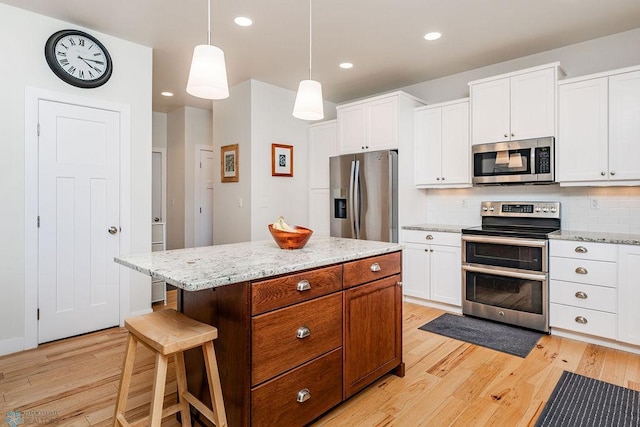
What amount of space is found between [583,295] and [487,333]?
79 centimetres

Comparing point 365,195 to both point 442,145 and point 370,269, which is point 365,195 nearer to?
point 442,145

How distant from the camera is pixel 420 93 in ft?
14.8

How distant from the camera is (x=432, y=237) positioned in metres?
3.78

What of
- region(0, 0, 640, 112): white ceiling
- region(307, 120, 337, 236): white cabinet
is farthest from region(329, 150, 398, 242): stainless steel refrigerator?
region(0, 0, 640, 112): white ceiling

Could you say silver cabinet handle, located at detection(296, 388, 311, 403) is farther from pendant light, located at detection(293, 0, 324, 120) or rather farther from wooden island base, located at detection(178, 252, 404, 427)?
pendant light, located at detection(293, 0, 324, 120)

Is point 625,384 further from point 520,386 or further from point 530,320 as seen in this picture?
point 530,320

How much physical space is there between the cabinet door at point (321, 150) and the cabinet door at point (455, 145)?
1337 millimetres

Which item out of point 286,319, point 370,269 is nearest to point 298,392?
point 286,319

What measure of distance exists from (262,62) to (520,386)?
3.61 m

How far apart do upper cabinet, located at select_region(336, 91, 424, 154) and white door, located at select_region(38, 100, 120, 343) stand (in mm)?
2450

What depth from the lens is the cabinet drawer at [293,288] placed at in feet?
5.01

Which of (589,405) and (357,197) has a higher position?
(357,197)

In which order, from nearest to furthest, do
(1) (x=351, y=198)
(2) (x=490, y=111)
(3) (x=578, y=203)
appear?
(3) (x=578, y=203) < (2) (x=490, y=111) < (1) (x=351, y=198)

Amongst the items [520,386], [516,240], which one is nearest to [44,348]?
[520,386]
